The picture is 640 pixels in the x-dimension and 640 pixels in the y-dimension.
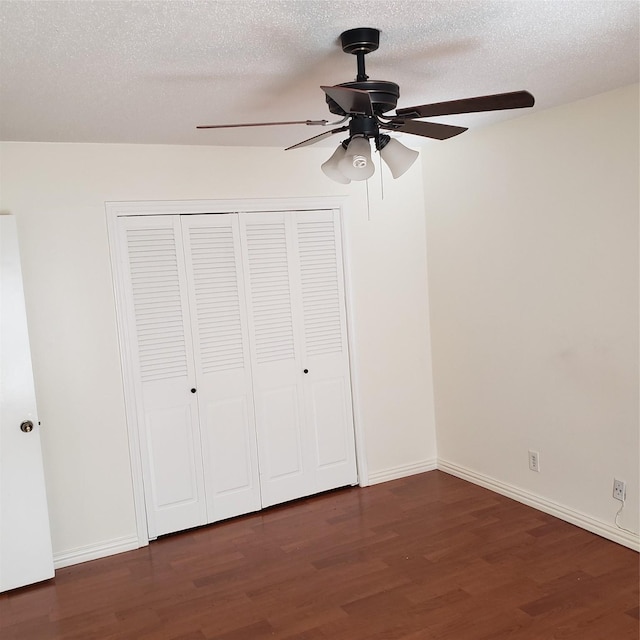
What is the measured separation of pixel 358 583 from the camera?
3.36 m

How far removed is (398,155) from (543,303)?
1740 millimetres

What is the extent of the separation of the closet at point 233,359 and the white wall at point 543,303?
0.80 m

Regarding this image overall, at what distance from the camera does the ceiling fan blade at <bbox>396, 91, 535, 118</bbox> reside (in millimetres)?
2086

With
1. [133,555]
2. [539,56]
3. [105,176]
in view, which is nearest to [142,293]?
[105,176]

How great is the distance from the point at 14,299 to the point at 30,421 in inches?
25.6

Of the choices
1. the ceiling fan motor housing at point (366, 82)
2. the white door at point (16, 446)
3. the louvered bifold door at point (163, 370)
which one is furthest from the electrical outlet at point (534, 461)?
the white door at point (16, 446)

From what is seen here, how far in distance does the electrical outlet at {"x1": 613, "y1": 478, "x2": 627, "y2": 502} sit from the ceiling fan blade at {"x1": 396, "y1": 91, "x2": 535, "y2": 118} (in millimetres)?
2297

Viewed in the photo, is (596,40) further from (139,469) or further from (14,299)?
(139,469)

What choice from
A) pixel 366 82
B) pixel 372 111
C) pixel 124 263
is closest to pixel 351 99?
pixel 372 111

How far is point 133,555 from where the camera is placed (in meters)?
3.89

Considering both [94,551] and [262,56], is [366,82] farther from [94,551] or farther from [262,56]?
[94,551]

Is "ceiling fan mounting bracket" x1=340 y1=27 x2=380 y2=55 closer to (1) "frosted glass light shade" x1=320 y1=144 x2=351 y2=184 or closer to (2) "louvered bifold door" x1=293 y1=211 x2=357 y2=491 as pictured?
(1) "frosted glass light shade" x1=320 y1=144 x2=351 y2=184

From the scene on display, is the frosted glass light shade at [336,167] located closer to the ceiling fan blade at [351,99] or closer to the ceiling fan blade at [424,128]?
the ceiling fan blade at [424,128]

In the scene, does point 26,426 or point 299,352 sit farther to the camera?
point 299,352
